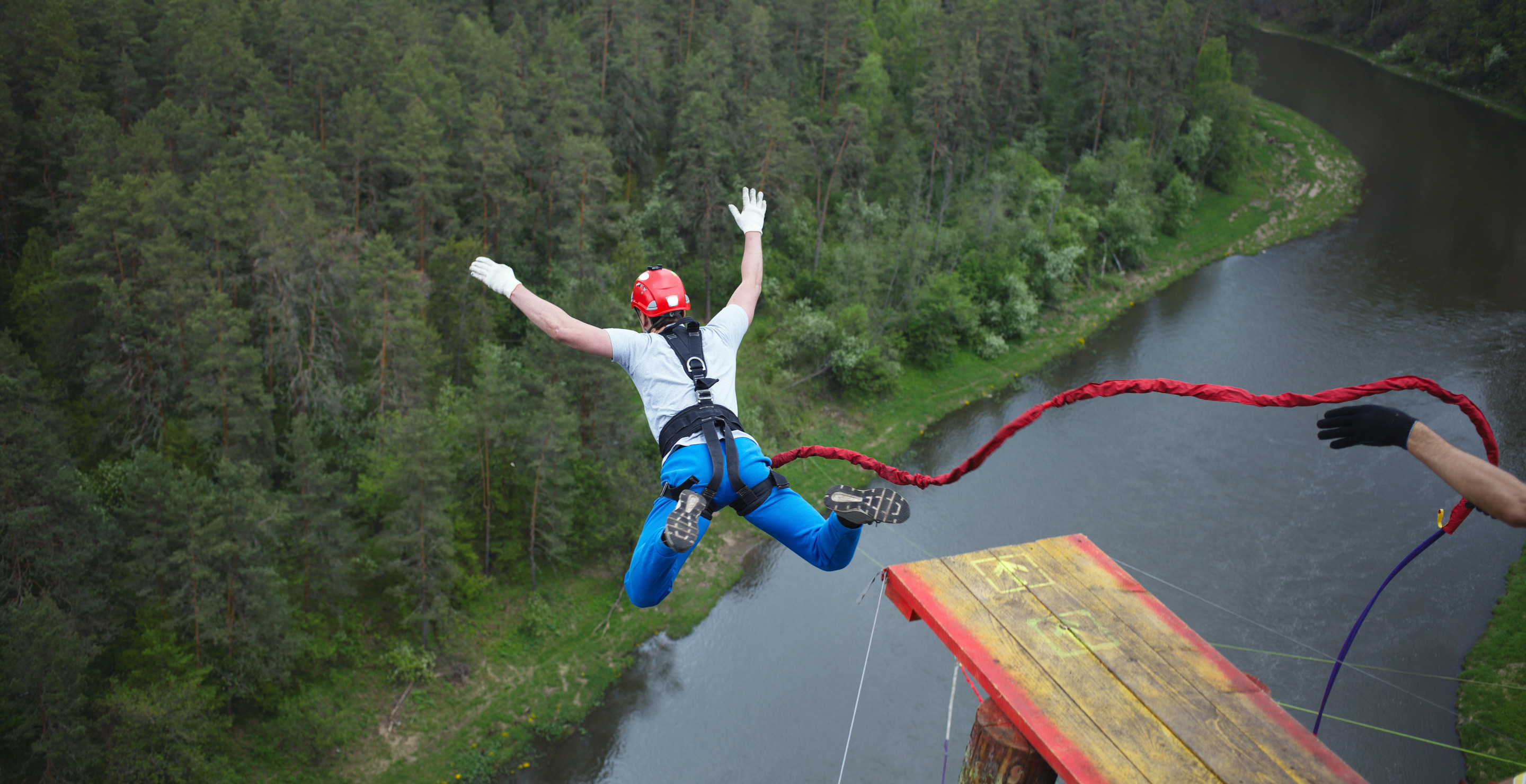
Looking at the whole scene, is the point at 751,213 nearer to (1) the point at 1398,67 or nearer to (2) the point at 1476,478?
(2) the point at 1476,478

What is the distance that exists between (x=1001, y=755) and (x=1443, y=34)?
63.0m

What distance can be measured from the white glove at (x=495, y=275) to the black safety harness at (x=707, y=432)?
3.25ft

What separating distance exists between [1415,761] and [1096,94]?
2983 cm

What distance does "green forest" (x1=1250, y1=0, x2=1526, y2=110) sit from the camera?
45.8 meters

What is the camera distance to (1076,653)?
4.39 meters

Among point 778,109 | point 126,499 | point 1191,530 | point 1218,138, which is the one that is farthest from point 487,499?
point 1218,138

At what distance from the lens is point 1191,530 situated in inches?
896

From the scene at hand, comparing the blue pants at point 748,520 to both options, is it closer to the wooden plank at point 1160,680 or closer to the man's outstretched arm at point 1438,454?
the wooden plank at point 1160,680

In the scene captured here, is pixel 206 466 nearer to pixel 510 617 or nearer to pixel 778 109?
pixel 510 617

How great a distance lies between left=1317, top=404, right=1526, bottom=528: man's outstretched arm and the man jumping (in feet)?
6.30

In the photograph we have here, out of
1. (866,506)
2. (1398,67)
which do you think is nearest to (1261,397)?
(866,506)

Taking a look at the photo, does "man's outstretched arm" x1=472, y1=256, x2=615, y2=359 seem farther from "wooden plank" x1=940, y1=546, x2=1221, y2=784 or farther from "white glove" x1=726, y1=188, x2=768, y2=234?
"wooden plank" x1=940, y1=546, x2=1221, y2=784

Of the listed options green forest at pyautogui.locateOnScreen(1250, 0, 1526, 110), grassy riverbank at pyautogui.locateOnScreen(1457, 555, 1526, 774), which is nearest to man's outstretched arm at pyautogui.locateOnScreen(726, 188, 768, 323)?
grassy riverbank at pyautogui.locateOnScreen(1457, 555, 1526, 774)

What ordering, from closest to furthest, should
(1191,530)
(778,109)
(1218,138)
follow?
1. (1191,530)
2. (778,109)
3. (1218,138)
